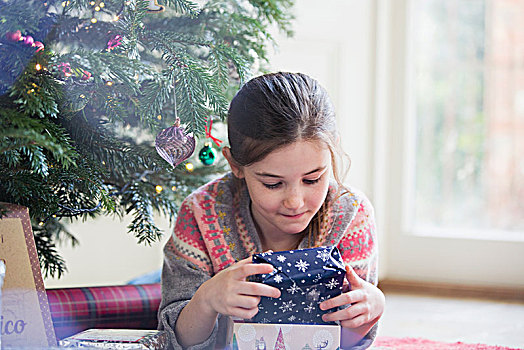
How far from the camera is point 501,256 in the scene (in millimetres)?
2041

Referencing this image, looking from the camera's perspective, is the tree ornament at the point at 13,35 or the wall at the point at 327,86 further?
the wall at the point at 327,86

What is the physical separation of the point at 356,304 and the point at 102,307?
0.59m

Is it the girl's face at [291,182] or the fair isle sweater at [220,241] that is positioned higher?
the girl's face at [291,182]

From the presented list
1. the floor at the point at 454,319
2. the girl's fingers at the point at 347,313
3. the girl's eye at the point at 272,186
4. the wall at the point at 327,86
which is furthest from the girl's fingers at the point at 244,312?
the wall at the point at 327,86

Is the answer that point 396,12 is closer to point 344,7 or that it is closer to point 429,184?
point 344,7

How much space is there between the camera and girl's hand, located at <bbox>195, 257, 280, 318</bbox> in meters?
0.85

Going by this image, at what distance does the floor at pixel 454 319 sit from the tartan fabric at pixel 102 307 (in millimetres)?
649

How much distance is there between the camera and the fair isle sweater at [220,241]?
107 centimetres

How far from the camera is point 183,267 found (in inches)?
42.7

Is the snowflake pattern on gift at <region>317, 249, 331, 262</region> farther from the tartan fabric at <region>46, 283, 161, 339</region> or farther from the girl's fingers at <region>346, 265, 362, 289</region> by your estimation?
the tartan fabric at <region>46, 283, 161, 339</region>

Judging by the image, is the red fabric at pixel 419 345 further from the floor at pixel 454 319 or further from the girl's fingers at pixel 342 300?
the girl's fingers at pixel 342 300

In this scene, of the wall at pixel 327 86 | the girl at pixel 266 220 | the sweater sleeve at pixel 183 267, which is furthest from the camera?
the wall at pixel 327 86

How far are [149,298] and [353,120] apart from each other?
1076 mm

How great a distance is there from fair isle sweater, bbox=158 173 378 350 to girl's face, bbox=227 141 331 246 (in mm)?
104
